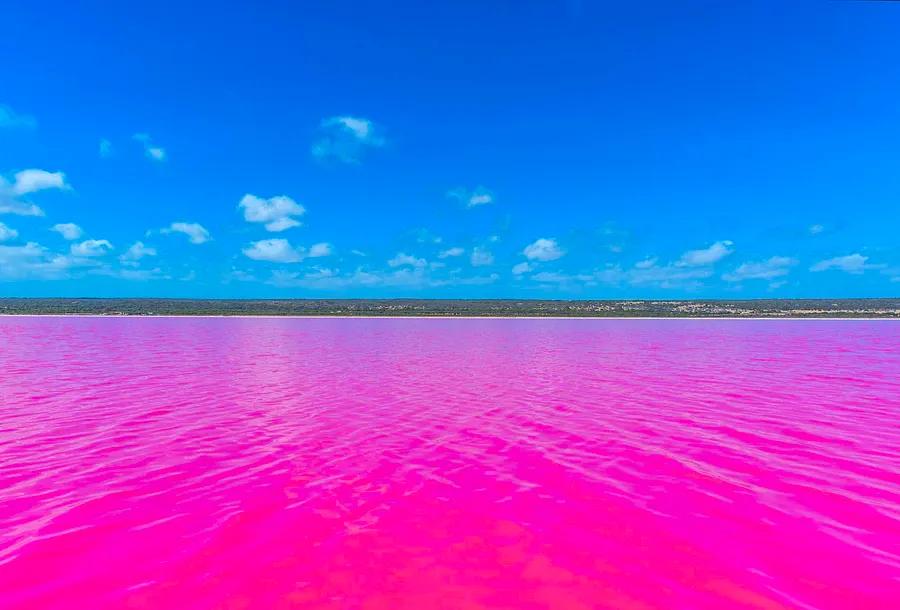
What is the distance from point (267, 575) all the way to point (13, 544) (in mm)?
3034

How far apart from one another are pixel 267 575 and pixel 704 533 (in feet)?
15.6

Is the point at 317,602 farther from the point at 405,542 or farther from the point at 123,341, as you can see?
the point at 123,341

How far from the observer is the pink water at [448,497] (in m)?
4.77

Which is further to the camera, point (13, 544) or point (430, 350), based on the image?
point (430, 350)

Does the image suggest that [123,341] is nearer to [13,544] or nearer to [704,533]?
[13,544]

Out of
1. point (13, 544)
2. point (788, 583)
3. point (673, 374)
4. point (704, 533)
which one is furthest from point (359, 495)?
point (673, 374)

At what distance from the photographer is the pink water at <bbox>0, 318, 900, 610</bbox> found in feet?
15.6

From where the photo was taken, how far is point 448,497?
683 centimetres

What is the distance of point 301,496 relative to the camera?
6855 mm

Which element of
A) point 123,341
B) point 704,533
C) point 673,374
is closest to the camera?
point 704,533

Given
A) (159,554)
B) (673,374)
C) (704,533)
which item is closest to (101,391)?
(159,554)

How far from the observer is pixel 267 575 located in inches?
194

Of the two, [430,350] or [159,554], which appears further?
[430,350]

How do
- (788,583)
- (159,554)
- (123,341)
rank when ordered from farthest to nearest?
(123,341) → (159,554) → (788,583)
